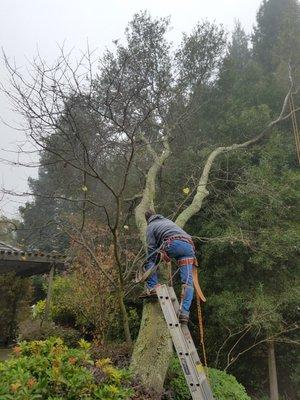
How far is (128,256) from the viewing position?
8.02 metres

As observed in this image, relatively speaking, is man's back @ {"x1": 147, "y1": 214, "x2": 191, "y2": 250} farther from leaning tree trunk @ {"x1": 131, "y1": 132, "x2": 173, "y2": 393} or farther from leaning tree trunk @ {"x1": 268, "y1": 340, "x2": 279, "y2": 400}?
leaning tree trunk @ {"x1": 268, "y1": 340, "x2": 279, "y2": 400}

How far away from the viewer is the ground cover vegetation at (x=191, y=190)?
20.6 ft

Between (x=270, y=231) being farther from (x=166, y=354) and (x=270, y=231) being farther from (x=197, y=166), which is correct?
(x=166, y=354)

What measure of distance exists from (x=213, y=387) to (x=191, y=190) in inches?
196

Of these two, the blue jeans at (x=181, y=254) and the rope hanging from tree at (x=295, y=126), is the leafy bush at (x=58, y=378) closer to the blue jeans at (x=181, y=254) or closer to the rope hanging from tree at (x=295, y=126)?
the blue jeans at (x=181, y=254)

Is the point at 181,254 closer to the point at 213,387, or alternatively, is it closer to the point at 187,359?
the point at 187,359

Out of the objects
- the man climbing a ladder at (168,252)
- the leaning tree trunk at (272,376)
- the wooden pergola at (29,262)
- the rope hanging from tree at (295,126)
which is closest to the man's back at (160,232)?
the man climbing a ladder at (168,252)

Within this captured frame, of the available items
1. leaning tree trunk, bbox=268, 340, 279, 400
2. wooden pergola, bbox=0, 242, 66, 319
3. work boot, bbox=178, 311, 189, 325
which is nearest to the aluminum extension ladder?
work boot, bbox=178, 311, 189, 325

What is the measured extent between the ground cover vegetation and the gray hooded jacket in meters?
1.10

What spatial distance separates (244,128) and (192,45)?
304 centimetres

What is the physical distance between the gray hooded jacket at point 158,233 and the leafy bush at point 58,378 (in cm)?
158

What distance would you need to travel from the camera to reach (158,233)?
471 cm

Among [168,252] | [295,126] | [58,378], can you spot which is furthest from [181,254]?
[295,126]

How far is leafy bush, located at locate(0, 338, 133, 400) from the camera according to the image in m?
2.58
